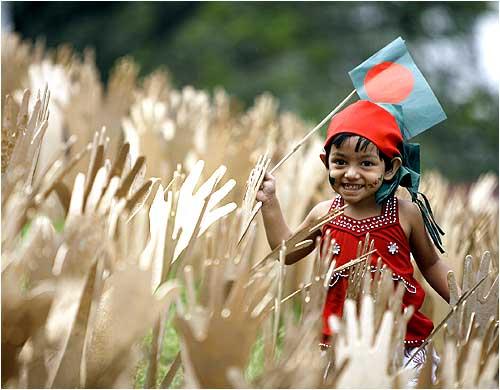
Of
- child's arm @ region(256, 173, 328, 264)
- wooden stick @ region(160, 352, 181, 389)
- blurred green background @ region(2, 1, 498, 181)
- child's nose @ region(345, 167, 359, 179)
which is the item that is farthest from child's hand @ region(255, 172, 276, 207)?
blurred green background @ region(2, 1, 498, 181)

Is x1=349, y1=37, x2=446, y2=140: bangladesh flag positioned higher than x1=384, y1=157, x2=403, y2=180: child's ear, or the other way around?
x1=349, y1=37, x2=446, y2=140: bangladesh flag

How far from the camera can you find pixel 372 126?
2049 millimetres

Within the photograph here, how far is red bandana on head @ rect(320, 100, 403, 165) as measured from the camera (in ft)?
6.68

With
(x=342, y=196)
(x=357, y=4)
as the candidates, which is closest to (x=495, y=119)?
(x=357, y=4)

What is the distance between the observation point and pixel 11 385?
148 cm

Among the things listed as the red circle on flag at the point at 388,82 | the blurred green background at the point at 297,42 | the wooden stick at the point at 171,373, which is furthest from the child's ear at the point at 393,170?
the blurred green background at the point at 297,42

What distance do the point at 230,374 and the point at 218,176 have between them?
0.68 meters

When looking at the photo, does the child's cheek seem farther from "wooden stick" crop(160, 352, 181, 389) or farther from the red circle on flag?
"wooden stick" crop(160, 352, 181, 389)

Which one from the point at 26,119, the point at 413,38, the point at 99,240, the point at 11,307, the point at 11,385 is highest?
the point at 413,38

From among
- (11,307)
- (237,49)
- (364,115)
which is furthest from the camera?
(237,49)

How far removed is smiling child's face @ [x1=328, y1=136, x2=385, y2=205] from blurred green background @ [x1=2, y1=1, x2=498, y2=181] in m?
11.7

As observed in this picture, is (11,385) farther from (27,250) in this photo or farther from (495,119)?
(495,119)

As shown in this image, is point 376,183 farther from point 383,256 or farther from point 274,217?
point 274,217

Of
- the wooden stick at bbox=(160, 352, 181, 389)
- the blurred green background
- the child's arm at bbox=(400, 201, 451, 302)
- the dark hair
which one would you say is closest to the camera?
the wooden stick at bbox=(160, 352, 181, 389)
